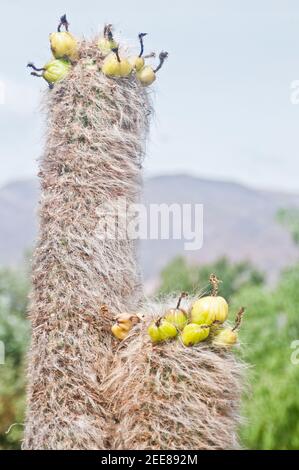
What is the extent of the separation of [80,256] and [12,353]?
18.1 feet

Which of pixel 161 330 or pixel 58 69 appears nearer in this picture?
pixel 161 330

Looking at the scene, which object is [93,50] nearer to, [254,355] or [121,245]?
[121,245]

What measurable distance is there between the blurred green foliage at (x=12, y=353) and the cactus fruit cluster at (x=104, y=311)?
1182mm

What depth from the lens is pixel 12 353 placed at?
7242 millimetres

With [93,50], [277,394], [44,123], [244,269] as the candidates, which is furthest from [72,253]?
[244,269]

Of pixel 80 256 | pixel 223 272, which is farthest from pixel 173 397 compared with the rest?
pixel 223 272

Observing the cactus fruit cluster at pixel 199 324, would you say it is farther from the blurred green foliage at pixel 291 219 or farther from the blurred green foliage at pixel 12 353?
the blurred green foliage at pixel 291 219

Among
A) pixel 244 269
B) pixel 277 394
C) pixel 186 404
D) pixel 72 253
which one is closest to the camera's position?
pixel 186 404

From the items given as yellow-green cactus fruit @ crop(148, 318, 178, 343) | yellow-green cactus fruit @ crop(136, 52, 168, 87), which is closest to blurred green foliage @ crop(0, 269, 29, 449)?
yellow-green cactus fruit @ crop(148, 318, 178, 343)

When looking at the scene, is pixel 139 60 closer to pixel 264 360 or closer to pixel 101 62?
pixel 101 62

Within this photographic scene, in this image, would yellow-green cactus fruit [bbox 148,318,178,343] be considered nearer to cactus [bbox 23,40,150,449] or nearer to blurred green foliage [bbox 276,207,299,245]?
cactus [bbox 23,40,150,449]

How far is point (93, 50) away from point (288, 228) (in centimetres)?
689

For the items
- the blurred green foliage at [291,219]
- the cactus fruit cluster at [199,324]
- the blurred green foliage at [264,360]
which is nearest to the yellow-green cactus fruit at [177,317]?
the cactus fruit cluster at [199,324]

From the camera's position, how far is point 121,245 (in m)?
2.01
